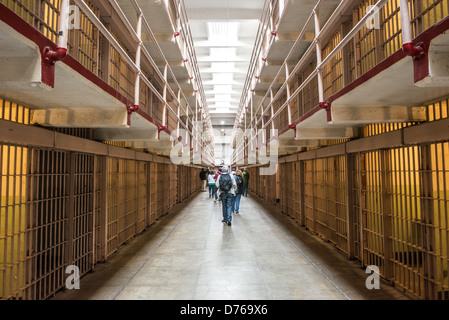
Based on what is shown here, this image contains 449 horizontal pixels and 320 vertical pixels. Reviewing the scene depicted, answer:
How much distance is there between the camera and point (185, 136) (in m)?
10.5

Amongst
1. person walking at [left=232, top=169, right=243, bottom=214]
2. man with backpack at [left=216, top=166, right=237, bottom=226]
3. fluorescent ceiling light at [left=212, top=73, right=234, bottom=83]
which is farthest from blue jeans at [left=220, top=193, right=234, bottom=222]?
fluorescent ceiling light at [left=212, top=73, right=234, bottom=83]

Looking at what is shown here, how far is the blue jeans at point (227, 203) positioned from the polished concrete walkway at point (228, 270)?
2.95 ft

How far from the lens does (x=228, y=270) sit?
15.9ft

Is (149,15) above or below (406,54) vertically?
above

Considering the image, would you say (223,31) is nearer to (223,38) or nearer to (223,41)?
(223,38)

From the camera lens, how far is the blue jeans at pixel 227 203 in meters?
8.52

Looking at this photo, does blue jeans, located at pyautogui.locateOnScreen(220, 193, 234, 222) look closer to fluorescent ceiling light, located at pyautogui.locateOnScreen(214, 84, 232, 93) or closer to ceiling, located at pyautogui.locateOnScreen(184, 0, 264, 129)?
ceiling, located at pyautogui.locateOnScreen(184, 0, 264, 129)

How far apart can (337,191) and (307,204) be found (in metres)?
2.22

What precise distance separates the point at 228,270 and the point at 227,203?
393cm

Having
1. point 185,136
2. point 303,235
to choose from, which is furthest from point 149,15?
point 303,235

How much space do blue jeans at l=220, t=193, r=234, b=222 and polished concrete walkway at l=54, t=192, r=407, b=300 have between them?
0.90 metres
